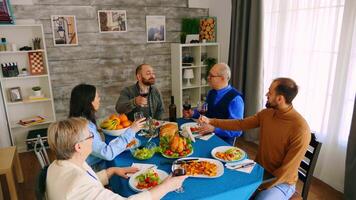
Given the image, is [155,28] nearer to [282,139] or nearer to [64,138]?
[282,139]

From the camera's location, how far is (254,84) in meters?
Answer: 3.74

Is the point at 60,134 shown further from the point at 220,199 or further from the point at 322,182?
the point at 322,182

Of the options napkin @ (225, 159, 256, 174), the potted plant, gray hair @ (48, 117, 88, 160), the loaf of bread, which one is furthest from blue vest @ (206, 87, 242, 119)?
the potted plant

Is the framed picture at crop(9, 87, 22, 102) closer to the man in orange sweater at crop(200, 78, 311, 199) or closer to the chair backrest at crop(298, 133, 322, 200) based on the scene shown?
the man in orange sweater at crop(200, 78, 311, 199)

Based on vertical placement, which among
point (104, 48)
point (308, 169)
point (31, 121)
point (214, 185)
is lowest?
point (31, 121)

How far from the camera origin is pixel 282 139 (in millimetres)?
1874

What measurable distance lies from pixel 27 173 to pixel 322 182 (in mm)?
3482

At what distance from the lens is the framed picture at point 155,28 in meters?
4.20

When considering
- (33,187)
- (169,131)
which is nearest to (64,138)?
(169,131)

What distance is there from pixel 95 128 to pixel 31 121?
2.35 meters

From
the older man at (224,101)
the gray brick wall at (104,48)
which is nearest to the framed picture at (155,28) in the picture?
the gray brick wall at (104,48)

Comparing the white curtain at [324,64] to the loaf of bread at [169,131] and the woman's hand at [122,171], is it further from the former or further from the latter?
the woman's hand at [122,171]

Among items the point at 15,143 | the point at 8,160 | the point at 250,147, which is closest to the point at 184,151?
the point at 8,160

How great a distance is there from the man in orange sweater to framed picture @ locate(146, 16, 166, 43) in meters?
2.70
